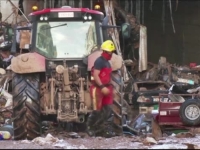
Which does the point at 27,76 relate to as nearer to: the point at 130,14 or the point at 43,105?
the point at 43,105

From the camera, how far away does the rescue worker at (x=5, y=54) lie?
1998cm

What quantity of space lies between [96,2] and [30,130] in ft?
42.3

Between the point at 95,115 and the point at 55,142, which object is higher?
the point at 95,115

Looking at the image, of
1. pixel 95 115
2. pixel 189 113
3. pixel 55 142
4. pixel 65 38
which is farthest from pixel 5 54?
pixel 55 142

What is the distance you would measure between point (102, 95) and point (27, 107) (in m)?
1.35

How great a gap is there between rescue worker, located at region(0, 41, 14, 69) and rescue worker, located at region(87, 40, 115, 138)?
899cm

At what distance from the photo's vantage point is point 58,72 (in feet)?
36.9

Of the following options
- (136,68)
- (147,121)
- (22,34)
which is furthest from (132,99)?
(136,68)

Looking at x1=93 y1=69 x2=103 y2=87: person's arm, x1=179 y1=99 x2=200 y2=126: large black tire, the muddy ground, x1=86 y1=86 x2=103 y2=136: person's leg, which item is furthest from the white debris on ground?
x1=179 y1=99 x2=200 y2=126: large black tire

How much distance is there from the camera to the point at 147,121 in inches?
569

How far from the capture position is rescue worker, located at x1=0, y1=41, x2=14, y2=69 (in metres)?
20.0

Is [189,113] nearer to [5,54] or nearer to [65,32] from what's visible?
[65,32]

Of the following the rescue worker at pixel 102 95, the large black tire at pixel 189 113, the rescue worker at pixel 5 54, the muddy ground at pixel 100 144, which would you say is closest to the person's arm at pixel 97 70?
the rescue worker at pixel 102 95

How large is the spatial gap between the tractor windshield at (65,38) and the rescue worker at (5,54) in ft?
26.6
